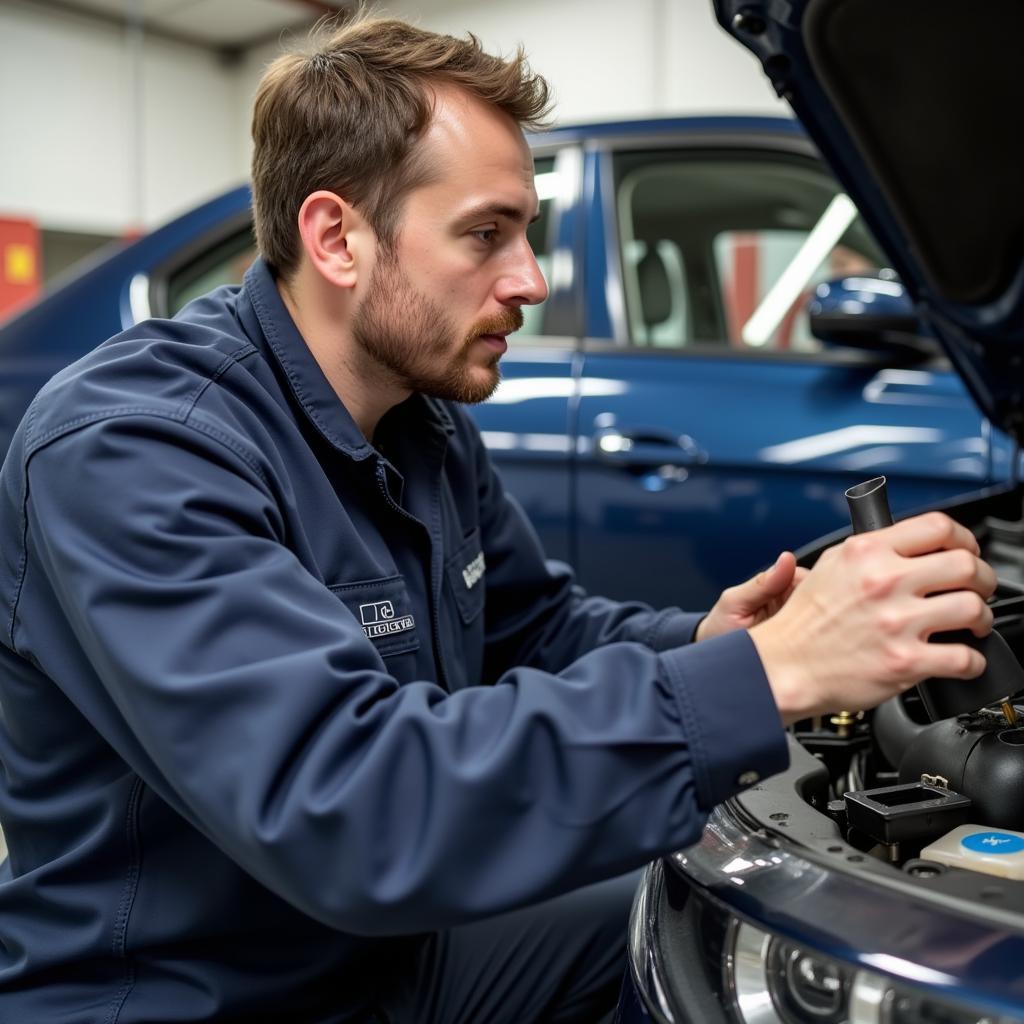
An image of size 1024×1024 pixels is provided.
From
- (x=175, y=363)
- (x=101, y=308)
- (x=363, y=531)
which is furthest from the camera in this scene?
(x=101, y=308)

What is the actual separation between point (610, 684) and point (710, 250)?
6.49 ft

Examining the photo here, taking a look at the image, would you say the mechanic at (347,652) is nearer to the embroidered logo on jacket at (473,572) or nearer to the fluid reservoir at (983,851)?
the embroidered logo on jacket at (473,572)

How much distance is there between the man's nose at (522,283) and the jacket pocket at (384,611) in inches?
11.5

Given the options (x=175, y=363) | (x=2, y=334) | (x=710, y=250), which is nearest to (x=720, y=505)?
(x=710, y=250)

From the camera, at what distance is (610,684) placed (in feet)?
2.39

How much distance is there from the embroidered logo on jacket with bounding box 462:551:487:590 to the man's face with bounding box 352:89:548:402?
0.65 feet

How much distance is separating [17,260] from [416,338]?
267 inches

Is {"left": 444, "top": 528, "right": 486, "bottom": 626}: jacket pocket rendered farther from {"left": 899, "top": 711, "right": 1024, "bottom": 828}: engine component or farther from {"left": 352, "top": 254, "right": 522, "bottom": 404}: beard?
{"left": 899, "top": 711, "right": 1024, "bottom": 828}: engine component

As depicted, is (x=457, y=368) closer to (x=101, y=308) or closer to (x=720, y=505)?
(x=720, y=505)

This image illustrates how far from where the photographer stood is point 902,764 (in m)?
0.97

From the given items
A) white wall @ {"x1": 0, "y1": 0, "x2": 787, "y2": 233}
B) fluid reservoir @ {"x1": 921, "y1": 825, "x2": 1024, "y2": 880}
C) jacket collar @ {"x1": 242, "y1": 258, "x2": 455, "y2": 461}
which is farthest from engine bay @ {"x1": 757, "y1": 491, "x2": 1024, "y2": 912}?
white wall @ {"x1": 0, "y1": 0, "x2": 787, "y2": 233}

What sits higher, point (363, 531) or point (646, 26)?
point (646, 26)

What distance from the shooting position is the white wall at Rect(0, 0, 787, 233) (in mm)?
5543

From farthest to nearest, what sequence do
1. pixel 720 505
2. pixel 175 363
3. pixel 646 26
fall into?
pixel 646 26 < pixel 720 505 < pixel 175 363
